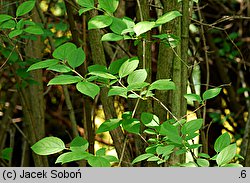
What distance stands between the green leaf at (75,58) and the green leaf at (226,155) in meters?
0.40

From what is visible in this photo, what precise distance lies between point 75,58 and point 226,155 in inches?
17.1

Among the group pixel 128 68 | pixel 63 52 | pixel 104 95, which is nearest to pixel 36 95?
pixel 104 95

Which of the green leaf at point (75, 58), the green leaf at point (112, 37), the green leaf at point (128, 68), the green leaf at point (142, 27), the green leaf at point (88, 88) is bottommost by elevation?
the green leaf at point (88, 88)

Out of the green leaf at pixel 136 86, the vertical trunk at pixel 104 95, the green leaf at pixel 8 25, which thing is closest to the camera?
the green leaf at pixel 136 86

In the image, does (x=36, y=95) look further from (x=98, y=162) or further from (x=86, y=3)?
(x=98, y=162)

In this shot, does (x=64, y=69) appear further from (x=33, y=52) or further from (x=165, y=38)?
(x=33, y=52)

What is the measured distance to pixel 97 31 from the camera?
62.2 inches

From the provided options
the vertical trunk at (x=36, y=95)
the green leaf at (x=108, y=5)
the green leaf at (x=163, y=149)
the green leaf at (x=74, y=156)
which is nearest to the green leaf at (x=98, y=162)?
the green leaf at (x=74, y=156)

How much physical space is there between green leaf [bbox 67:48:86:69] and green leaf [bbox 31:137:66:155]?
194 mm

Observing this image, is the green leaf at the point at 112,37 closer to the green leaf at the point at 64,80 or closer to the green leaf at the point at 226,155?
the green leaf at the point at 64,80

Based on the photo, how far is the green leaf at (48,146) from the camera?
3.91 ft

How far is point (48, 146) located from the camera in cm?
121

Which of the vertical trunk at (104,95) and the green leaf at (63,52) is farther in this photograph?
the vertical trunk at (104,95)

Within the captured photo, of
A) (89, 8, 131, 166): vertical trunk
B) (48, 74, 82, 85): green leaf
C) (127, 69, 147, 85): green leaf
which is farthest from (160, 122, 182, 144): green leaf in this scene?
(89, 8, 131, 166): vertical trunk
